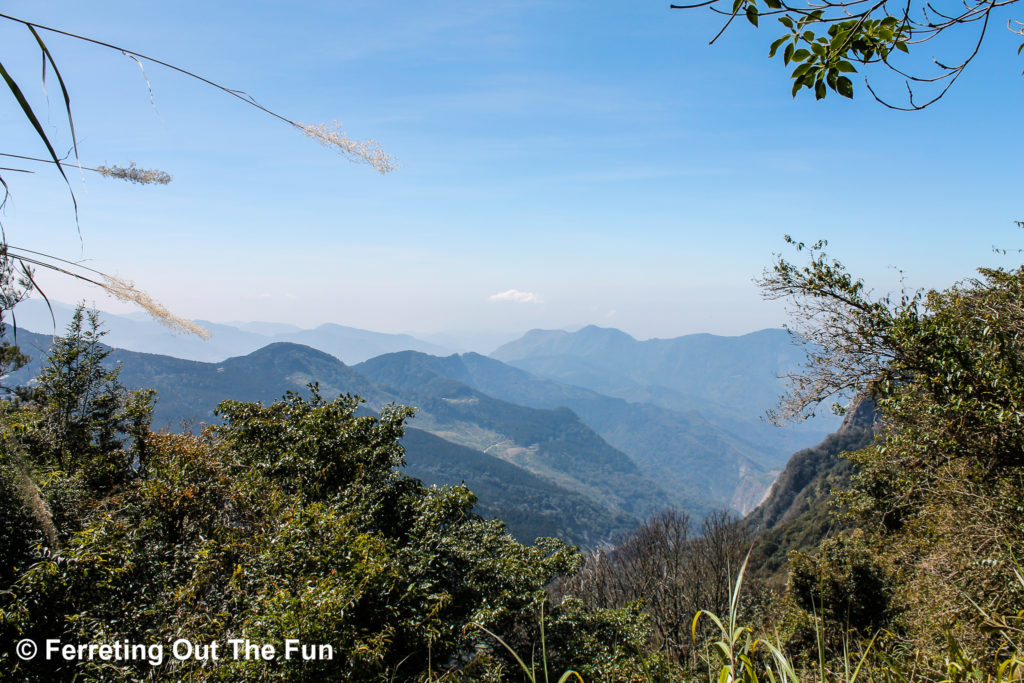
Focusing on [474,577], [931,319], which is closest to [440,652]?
[474,577]

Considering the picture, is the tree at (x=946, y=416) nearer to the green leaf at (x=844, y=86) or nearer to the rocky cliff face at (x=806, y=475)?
the green leaf at (x=844, y=86)

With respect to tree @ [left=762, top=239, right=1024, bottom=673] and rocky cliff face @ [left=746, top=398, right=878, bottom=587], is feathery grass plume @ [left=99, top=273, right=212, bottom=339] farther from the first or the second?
rocky cliff face @ [left=746, top=398, right=878, bottom=587]

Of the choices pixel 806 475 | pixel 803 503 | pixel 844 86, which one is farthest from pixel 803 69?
pixel 806 475

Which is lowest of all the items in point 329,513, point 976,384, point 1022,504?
point 329,513

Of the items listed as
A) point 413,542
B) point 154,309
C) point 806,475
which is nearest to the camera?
point 154,309

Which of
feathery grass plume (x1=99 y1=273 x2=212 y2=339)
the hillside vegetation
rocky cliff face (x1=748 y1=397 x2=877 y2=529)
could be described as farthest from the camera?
rocky cliff face (x1=748 y1=397 x2=877 y2=529)

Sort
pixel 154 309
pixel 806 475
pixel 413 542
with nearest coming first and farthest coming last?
1. pixel 154 309
2. pixel 413 542
3. pixel 806 475

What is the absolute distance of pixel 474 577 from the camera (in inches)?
456

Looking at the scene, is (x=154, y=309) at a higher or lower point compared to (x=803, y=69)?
lower

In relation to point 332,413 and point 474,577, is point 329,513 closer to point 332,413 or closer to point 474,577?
point 474,577

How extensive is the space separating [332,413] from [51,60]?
1454 centimetres

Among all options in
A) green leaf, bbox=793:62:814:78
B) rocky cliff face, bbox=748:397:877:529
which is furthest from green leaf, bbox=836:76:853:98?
rocky cliff face, bbox=748:397:877:529

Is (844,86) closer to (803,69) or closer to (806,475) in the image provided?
(803,69)

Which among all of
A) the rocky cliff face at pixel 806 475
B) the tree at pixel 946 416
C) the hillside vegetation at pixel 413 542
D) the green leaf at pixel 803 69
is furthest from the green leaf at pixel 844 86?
the rocky cliff face at pixel 806 475
